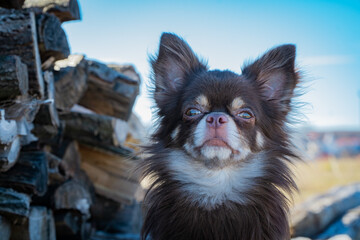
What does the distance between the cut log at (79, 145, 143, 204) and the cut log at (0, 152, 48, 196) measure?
1.21m

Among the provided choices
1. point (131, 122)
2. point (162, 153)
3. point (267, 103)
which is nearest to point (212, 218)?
point (162, 153)

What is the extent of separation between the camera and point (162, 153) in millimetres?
2922

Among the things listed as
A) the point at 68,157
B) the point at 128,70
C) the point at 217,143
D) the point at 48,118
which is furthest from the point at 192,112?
the point at 128,70

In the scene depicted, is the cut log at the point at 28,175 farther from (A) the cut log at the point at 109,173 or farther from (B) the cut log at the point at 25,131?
(A) the cut log at the point at 109,173

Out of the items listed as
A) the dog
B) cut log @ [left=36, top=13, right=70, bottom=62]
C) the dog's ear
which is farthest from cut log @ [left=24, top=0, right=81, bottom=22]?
the dog's ear

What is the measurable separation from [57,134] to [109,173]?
113 cm

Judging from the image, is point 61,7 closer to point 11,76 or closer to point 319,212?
point 11,76

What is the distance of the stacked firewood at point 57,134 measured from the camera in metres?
2.67

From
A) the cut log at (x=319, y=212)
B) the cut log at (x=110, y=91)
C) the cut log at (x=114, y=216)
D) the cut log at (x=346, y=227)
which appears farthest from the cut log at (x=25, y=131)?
the cut log at (x=346, y=227)

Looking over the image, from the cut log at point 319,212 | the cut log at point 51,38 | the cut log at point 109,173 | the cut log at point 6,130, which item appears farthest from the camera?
the cut log at point 319,212

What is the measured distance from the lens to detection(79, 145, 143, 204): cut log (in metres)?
4.24

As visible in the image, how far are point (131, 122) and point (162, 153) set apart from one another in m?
2.71

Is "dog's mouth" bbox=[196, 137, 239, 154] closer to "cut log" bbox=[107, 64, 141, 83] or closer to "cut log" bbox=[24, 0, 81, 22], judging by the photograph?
"cut log" bbox=[24, 0, 81, 22]

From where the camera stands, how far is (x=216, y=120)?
8.14 ft
